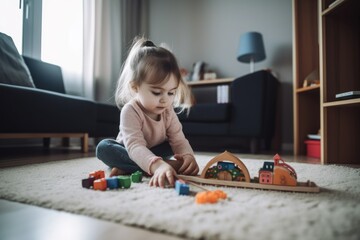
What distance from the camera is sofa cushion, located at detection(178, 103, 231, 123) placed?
178 centimetres

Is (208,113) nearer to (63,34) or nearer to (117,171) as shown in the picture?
(117,171)

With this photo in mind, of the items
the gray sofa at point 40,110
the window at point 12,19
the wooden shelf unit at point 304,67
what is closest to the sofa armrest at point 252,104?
the wooden shelf unit at point 304,67

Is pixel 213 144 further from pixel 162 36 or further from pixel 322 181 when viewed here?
pixel 322 181

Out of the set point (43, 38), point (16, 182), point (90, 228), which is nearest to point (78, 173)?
point (16, 182)

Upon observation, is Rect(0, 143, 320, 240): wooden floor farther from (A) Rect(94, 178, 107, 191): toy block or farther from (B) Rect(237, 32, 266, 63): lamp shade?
(B) Rect(237, 32, 266, 63): lamp shade

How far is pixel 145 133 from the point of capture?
0.85m

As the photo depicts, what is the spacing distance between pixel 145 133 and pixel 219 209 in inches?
18.0

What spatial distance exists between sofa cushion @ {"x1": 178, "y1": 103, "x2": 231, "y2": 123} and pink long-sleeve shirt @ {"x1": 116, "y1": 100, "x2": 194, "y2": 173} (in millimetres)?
902

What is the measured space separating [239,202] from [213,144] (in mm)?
2085

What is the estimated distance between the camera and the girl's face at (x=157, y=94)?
2.51ft

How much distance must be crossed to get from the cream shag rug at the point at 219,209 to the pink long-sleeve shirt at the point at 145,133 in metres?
0.09

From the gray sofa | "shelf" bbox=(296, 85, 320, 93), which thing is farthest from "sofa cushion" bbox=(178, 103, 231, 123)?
the gray sofa

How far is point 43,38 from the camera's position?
2.22 meters

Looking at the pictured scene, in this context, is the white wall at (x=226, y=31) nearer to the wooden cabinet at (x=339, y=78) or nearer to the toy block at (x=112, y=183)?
the wooden cabinet at (x=339, y=78)
